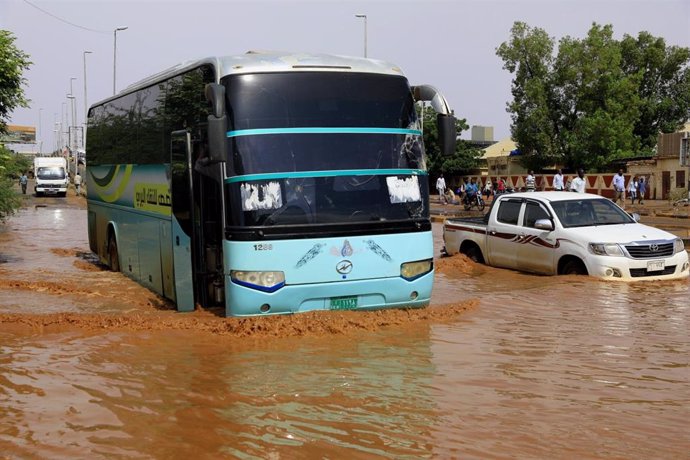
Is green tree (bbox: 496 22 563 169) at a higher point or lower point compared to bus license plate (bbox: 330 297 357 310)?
higher

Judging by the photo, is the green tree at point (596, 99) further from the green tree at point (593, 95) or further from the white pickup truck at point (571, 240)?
the white pickup truck at point (571, 240)

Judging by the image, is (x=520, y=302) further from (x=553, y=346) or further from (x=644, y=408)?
(x=644, y=408)

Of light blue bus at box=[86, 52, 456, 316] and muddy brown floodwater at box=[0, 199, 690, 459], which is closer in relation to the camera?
muddy brown floodwater at box=[0, 199, 690, 459]

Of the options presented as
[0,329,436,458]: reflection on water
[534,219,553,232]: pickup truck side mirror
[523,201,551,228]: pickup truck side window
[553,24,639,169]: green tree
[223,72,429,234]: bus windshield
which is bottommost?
[0,329,436,458]: reflection on water

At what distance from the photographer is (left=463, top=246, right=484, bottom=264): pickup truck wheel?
15052 mm

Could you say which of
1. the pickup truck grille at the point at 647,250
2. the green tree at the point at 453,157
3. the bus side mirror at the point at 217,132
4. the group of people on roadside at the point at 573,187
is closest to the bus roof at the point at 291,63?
the bus side mirror at the point at 217,132

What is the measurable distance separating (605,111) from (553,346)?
43.2 meters

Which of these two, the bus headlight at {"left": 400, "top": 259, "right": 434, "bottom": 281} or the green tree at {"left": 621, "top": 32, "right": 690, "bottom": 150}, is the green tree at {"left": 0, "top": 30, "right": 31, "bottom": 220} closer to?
the bus headlight at {"left": 400, "top": 259, "right": 434, "bottom": 281}

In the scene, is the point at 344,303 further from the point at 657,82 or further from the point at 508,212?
the point at 657,82

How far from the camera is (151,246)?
11.3 m

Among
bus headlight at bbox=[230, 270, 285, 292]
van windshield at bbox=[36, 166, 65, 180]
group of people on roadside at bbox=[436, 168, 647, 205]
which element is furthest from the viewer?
van windshield at bbox=[36, 166, 65, 180]

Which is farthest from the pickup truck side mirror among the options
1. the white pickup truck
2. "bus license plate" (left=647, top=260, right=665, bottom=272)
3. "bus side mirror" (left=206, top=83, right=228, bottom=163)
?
"bus side mirror" (left=206, top=83, right=228, bottom=163)

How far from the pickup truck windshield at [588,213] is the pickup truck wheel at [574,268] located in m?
0.63

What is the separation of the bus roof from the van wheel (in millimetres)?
5978
